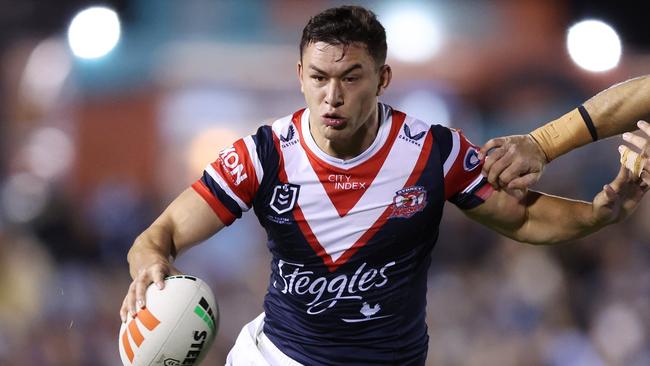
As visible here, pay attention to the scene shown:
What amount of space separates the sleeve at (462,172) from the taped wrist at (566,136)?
0.39 m

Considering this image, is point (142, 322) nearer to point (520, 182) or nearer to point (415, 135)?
point (415, 135)

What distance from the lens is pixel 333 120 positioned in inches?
155

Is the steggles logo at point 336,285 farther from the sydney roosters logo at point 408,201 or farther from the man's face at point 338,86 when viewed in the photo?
the man's face at point 338,86

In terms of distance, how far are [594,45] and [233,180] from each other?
6395mm

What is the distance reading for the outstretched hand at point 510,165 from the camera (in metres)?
4.16

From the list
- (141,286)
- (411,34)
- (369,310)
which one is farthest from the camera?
(411,34)

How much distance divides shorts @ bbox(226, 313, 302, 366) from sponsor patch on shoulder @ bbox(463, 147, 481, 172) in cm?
115

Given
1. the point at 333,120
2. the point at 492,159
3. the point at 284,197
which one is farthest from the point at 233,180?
the point at 492,159

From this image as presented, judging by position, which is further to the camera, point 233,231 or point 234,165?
point 233,231

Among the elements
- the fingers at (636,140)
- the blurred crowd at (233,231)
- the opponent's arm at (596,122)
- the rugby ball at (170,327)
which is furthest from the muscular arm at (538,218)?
the blurred crowd at (233,231)

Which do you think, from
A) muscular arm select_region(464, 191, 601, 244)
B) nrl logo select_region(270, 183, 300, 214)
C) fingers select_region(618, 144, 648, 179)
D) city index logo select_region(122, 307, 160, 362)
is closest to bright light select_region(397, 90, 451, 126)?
muscular arm select_region(464, 191, 601, 244)

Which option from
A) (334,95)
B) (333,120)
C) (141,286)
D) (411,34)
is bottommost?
(141,286)

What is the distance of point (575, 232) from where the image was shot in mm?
4273

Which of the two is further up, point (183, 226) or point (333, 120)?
point (333, 120)
